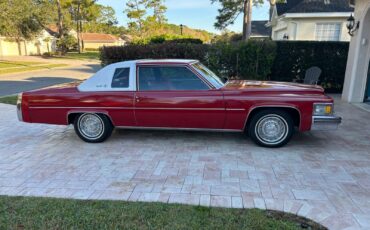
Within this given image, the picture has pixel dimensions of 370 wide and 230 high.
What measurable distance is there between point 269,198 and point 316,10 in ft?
52.7

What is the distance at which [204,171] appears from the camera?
414cm

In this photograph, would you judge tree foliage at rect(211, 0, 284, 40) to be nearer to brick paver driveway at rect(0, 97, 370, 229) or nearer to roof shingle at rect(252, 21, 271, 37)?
roof shingle at rect(252, 21, 271, 37)

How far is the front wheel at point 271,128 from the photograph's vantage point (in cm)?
488

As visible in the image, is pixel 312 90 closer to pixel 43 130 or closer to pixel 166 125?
pixel 166 125

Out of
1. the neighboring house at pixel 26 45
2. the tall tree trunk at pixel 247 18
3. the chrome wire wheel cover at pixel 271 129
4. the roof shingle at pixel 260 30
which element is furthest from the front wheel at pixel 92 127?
the neighboring house at pixel 26 45

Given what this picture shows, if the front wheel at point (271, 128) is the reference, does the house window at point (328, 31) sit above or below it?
above

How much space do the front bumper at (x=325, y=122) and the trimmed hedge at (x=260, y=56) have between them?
5.94 meters

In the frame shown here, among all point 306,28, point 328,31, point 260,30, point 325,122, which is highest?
point 260,30

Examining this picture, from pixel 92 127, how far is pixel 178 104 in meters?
1.76

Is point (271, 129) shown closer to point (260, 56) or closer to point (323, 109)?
point (323, 109)

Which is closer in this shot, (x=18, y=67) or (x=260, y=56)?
(x=260, y=56)

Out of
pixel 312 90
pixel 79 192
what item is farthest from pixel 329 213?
pixel 79 192

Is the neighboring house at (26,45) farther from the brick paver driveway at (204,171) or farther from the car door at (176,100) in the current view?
the car door at (176,100)

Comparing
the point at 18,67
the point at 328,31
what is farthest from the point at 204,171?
the point at 18,67
